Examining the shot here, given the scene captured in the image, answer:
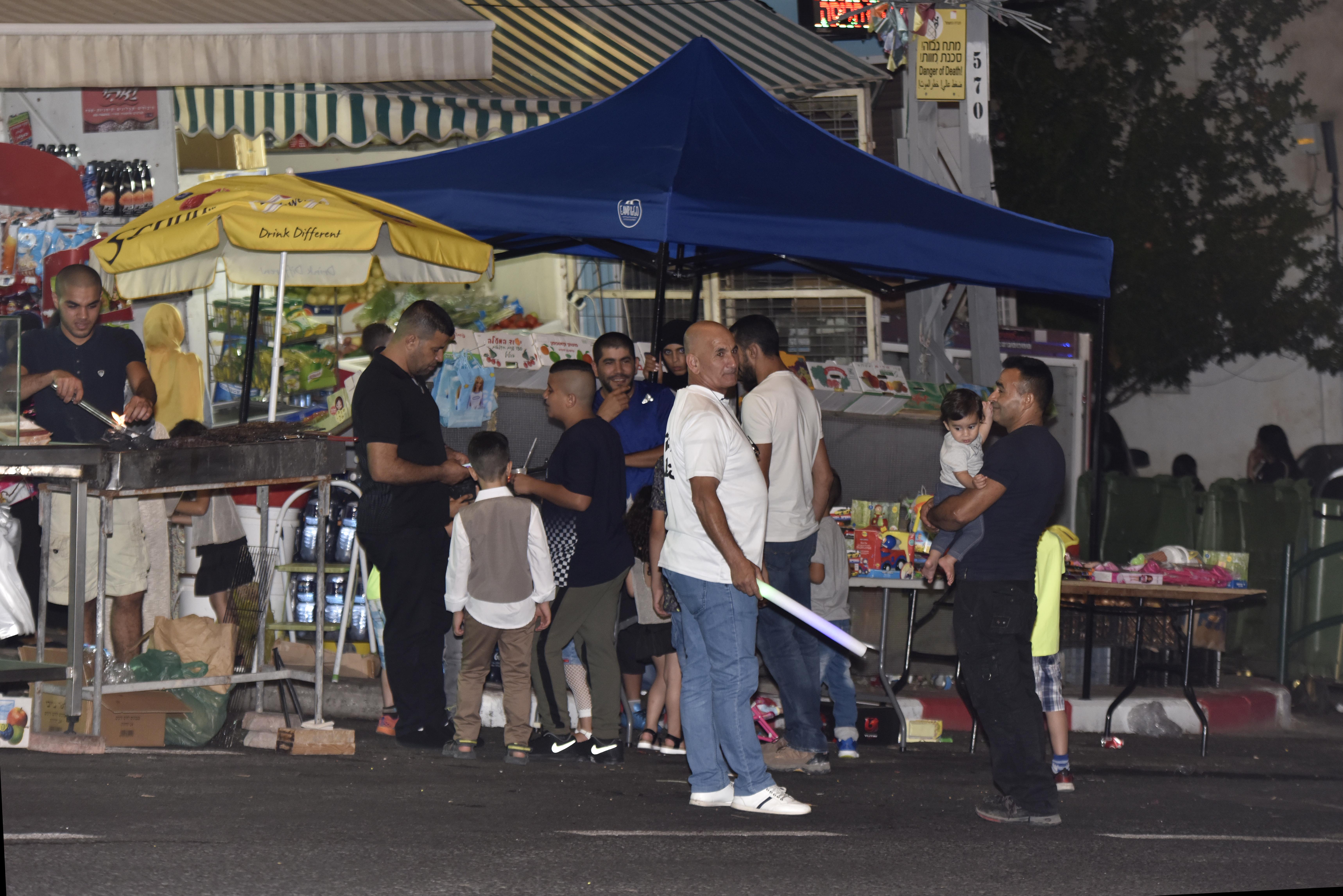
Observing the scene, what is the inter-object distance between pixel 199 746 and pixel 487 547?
1.80 metres

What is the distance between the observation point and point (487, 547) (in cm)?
715

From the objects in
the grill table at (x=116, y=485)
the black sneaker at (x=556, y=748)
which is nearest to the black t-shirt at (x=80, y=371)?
the grill table at (x=116, y=485)

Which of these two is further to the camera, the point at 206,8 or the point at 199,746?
the point at 206,8

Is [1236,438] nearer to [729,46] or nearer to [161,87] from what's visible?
[729,46]

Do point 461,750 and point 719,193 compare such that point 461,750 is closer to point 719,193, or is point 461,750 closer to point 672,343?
point 672,343

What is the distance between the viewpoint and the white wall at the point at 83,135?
422 inches

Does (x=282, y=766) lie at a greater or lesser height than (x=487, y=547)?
lesser

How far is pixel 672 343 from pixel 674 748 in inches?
92.1

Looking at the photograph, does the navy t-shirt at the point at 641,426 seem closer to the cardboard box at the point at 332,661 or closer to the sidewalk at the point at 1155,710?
the cardboard box at the point at 332,661

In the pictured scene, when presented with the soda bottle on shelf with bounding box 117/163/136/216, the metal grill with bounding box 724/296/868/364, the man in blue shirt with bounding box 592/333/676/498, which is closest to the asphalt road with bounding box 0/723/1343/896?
the man in blue shirt with bounding box 592/333/676/498

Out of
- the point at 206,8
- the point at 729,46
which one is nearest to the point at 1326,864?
the point at 206,8

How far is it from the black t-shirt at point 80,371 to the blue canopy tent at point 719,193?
1.95 metres

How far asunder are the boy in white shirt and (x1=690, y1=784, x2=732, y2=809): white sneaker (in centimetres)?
137

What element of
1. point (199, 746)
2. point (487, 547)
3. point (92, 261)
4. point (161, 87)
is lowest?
point (199, 746)
